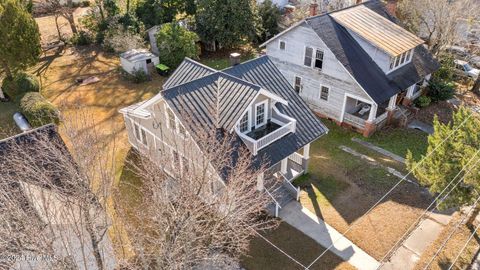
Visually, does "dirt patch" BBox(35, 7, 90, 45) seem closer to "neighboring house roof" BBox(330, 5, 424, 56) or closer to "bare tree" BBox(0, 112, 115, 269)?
"bare tree" BBox(0, 112, 115, 269)

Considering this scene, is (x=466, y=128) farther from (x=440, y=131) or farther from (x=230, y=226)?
(x=230, y=226)

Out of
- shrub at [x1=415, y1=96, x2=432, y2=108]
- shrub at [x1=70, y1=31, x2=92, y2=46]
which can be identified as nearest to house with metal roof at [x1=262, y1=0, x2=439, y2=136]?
shrub at [x1=415, y1=96, x2=432, y2=108]

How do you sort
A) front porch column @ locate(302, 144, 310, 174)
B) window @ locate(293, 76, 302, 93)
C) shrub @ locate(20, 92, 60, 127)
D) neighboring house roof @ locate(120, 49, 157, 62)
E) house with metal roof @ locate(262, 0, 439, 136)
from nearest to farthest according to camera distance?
front porch column @ locate(302, 144, 310, 174), shrub @ locate(20, 92, 60, 127), house with metal roof @ locate(262, 0, 439, 136), window @ locate(293, 76, 302, 93), neighboring house roof @ locate(120, 49, 157, 62)

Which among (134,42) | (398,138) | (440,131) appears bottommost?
(398,138)

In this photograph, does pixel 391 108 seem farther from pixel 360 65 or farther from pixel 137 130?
pixel 137 130

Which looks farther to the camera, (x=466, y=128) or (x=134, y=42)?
(x=134, y=42)

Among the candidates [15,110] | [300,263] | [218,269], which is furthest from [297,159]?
[15,110]

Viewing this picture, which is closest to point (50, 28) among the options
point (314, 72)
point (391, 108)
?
point (314, 72)
